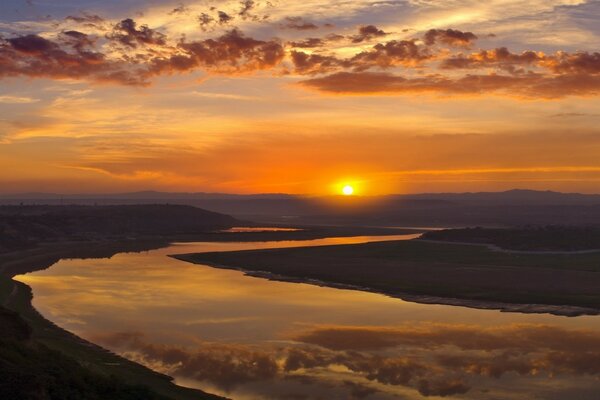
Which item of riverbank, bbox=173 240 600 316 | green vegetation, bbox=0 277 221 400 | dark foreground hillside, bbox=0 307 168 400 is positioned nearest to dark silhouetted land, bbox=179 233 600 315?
riverbank, bbox=173 240 600 316

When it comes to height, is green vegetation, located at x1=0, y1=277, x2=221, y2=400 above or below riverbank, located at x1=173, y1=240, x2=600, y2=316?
below

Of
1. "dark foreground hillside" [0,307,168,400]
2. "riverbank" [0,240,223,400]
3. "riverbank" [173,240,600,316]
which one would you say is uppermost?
"riverbank" [173,240,600,316]

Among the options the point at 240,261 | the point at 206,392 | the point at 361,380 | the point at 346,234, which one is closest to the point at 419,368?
the point at 361,380

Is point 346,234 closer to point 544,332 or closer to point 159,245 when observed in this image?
point 159,245

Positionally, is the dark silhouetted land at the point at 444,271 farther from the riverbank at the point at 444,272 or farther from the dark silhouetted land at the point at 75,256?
the dark silhouetted land at the point at 75,256

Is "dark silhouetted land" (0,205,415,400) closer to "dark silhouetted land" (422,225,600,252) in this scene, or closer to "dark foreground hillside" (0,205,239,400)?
"dark foreground hillside" (0,205,239,400)
